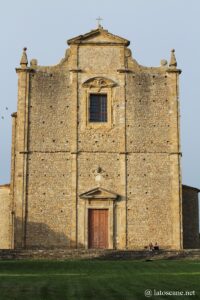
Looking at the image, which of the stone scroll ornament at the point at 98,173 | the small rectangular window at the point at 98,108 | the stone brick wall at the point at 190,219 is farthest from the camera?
the stone brick wall at the point at 190,219

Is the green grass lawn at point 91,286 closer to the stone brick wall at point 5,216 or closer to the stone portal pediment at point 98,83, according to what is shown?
the stone portal pediment at point 98,83

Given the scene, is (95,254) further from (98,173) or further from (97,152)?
(97,152)

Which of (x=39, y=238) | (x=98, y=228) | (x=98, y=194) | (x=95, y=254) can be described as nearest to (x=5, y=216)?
(x=39, y=238)

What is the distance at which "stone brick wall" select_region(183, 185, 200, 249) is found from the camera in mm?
33062

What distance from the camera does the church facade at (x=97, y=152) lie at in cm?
→ 3059

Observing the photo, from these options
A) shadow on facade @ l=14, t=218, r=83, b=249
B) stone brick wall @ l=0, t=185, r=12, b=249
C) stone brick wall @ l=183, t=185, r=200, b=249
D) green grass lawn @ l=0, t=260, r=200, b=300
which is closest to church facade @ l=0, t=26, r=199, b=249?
shadow on facade @ l=14, t=218, r=83, b=249

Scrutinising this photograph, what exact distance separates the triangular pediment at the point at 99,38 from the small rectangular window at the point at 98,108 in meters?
2.80

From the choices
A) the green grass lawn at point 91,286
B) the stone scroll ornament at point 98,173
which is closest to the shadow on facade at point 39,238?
the stone scroll ornament at point 98,173

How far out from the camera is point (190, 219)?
110 ft

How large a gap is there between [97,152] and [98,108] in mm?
2257

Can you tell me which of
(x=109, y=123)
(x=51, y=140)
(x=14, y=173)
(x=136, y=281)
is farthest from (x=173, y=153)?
(x=136, y=281)

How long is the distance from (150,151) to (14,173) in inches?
297

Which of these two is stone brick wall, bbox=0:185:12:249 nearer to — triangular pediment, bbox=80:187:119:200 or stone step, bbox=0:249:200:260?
triangular pediment, bbox=80:187:119:200

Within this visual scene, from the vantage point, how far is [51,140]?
1230 inches
